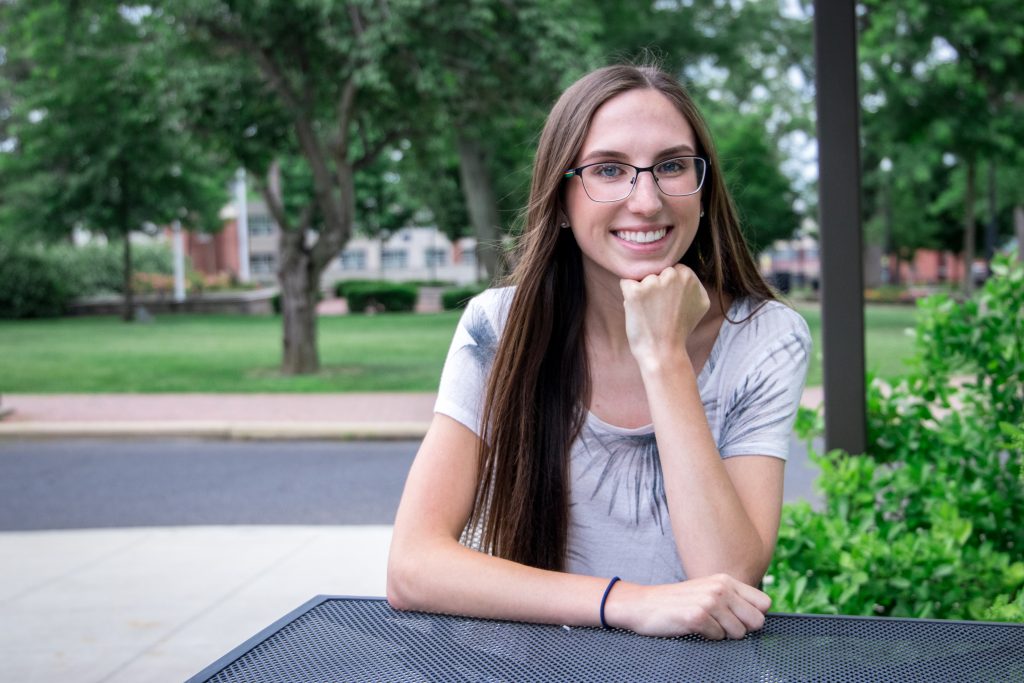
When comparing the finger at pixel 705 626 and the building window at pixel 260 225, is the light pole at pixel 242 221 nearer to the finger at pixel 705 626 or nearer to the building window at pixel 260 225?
the building window at pixel 260 225

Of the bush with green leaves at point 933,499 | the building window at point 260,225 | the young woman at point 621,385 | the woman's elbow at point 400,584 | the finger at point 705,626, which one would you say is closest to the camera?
the finger at point 705,626

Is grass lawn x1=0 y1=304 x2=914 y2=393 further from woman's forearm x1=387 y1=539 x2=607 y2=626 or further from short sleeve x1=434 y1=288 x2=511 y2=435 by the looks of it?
woman's forearm x1=387 y1=539 x2=607 y2=626

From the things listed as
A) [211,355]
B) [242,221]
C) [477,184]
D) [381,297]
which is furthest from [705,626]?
[242,221]

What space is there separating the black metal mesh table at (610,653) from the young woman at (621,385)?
0.86 ft

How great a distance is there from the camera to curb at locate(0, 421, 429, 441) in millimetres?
9859

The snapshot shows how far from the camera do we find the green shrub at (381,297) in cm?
3400

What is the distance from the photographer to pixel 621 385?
2.04 meters

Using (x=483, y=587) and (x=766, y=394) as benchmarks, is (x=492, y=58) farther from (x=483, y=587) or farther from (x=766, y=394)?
(x=483, y=587)

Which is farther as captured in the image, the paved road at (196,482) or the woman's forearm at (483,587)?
the paved road at (196,482)

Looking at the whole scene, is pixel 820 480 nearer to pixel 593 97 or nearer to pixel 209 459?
pixel 593 97

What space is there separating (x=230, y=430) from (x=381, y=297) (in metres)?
24.5

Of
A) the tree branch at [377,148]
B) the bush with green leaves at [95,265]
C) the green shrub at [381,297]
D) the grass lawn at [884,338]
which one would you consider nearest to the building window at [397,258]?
the bush with green leaves at [95,265]

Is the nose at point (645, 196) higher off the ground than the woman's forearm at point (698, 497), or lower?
higher

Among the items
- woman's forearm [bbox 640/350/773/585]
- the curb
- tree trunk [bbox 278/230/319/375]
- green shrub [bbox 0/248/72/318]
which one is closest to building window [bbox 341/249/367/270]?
green shrub [bbox 0/248/72/318]
